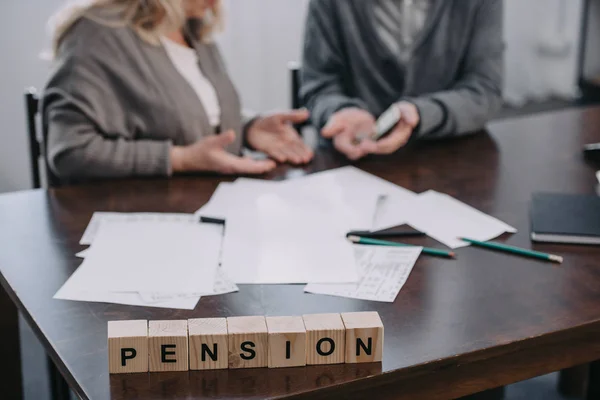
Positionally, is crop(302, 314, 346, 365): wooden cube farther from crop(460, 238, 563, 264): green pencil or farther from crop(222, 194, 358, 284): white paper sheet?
crop(460, 238, 563, 264): green pencil

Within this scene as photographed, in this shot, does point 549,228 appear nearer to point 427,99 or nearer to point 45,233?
point 427,99

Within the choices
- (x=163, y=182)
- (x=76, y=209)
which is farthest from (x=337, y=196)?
(x=76, y=209)

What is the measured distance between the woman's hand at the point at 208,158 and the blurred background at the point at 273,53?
81cm

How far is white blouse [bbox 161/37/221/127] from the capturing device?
5.90ft

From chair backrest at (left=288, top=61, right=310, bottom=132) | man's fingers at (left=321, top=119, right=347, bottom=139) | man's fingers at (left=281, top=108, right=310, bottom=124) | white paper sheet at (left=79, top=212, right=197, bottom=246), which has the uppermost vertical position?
chair backrest at (left=288, top=61, right=310, bottom=132)

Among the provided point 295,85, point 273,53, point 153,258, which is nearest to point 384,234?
point 153,258

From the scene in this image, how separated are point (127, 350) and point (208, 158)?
0.71m

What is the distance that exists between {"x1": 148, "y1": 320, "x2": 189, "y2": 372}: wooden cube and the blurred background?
152 cm

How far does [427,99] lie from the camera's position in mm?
1893

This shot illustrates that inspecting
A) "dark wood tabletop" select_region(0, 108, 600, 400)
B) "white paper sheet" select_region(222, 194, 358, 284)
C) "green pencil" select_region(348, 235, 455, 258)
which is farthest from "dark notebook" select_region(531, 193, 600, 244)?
"white paper sheet" select_region(222, 194, 358, 284)

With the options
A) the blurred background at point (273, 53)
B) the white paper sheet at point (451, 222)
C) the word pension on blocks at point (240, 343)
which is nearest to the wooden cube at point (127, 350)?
the word pension on blocks at point (240, 343)

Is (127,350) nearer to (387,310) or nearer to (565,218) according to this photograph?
(387,310)

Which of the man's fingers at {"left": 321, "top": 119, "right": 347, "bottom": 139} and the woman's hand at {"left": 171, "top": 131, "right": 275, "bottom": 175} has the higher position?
the man's fingers at {"left": 321, "top": 119, "right": 347, "bottom": 139}

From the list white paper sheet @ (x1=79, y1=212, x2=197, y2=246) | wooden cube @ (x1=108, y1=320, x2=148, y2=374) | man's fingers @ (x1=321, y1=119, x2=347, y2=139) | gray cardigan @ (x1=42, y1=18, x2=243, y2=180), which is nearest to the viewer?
wooden cube @ (x1=108, y1=320, x2=148, y2=374)
